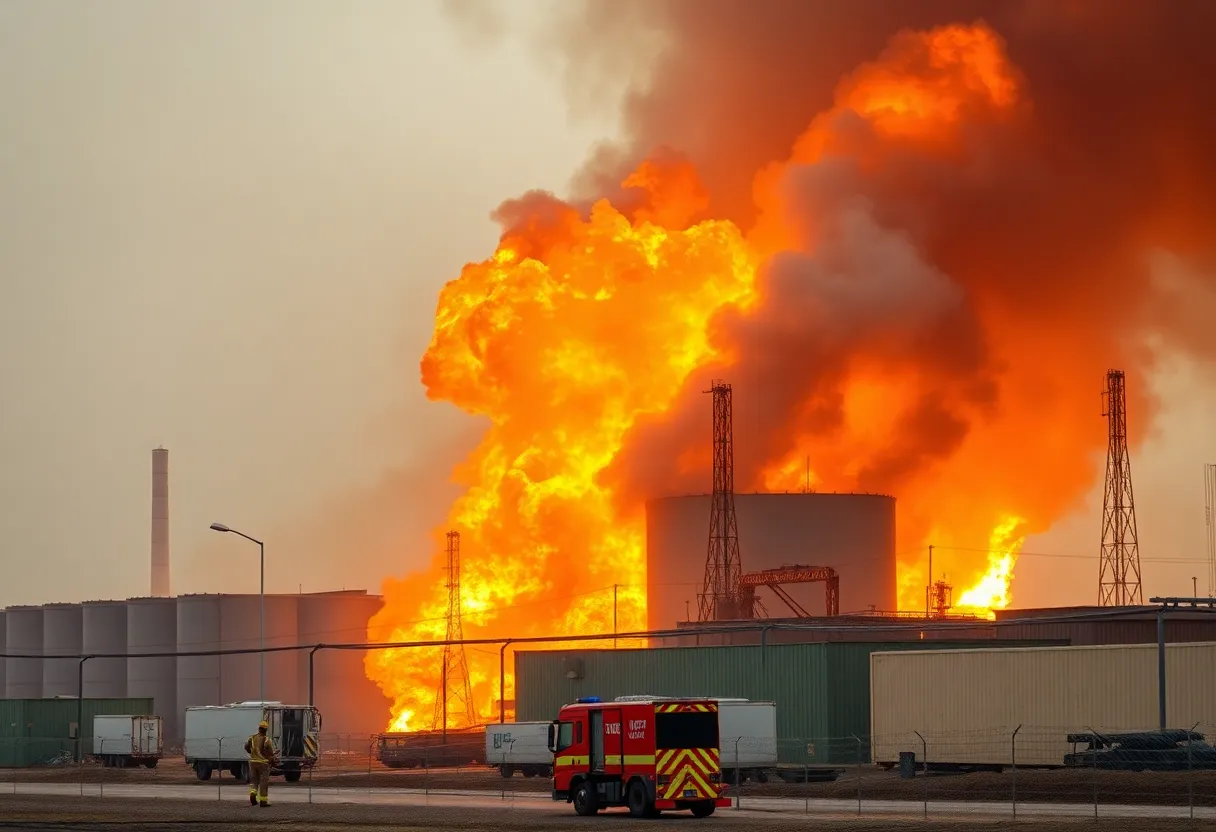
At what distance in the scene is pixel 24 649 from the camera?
14688 cm

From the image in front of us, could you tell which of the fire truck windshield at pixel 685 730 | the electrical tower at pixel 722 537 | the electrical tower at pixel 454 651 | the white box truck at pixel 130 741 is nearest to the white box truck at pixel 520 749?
the white box truck at pixel 130 741

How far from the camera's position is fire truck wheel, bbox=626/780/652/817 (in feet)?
132

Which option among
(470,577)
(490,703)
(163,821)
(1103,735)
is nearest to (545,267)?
(470,577)

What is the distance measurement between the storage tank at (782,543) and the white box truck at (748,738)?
4063 centimetres

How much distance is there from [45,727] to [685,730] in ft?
198

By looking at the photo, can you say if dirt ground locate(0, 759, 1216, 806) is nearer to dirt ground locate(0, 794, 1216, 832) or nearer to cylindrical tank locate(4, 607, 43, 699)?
dirt ground locate(0, 794, 1216, 832)

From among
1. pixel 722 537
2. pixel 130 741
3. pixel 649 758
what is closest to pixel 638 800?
pixel 649 758

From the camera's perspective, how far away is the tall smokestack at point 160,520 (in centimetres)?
14262

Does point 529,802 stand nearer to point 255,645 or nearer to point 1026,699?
point 1026,699

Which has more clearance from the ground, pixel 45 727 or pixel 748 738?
pixel 748 738

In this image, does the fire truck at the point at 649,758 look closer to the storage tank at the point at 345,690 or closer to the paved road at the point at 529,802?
the paved road at the point at 529,802

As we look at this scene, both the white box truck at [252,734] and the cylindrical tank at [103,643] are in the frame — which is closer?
the white box truck at [252,734]

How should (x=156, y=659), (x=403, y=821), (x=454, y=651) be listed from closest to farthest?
(x=403, y=821)
(x=454, y=651)
(x=156, y=659)

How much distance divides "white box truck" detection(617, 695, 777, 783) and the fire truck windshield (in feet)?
49.5
